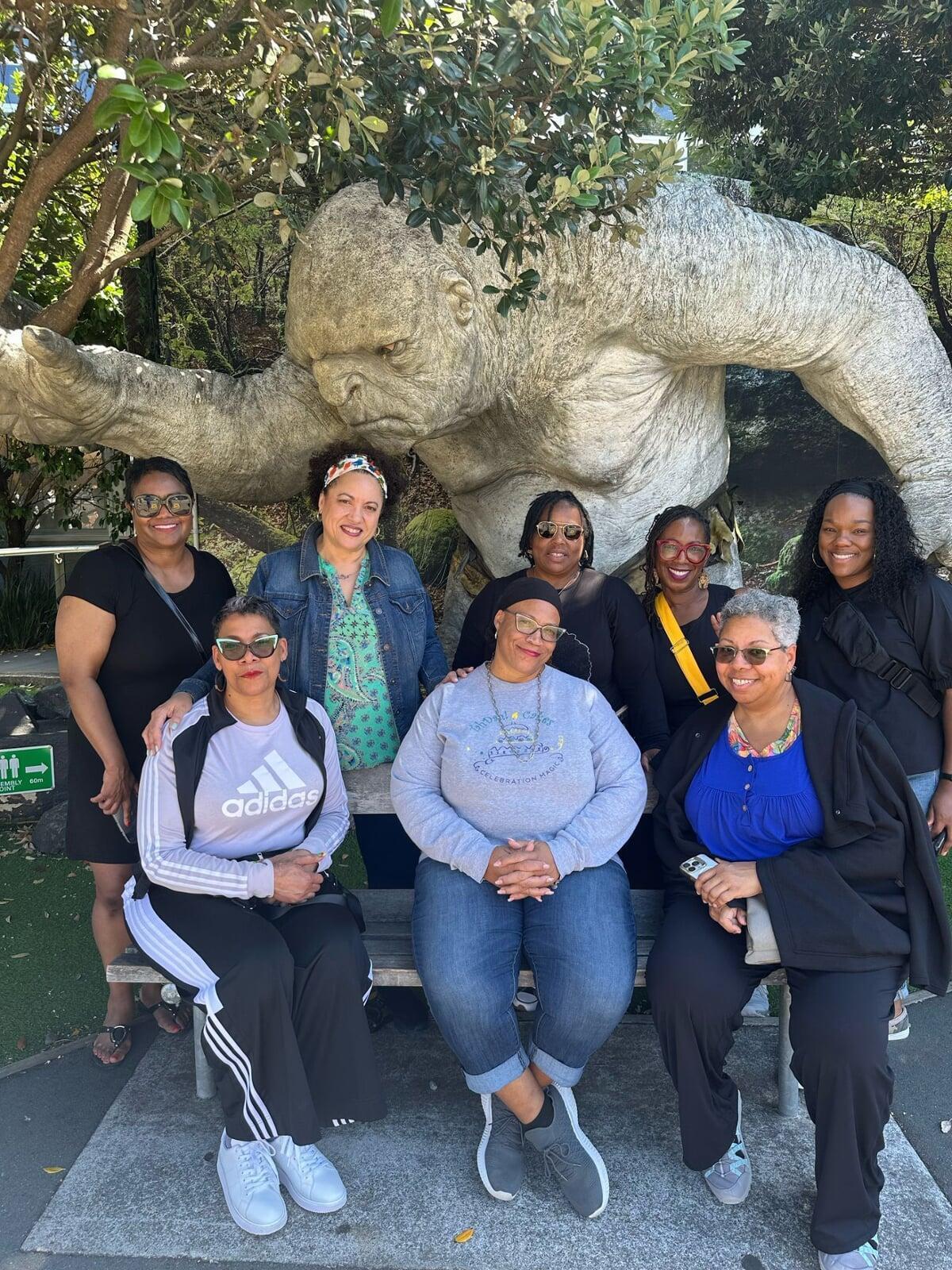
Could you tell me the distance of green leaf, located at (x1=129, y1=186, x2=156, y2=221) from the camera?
2.28 m

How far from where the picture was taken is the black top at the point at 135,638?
3.11 meters

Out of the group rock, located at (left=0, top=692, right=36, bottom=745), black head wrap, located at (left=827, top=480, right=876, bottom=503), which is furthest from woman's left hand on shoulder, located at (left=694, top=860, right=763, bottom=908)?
rock, located at (left=0, top=692, right=36, bottom=745)

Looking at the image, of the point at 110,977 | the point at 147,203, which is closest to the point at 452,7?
the point at 147,203

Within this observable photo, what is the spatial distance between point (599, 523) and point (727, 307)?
0.98 metres

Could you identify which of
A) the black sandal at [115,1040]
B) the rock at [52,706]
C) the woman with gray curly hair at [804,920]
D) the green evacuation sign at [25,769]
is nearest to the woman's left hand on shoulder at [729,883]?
the woman with gray curly hair at [804,920]

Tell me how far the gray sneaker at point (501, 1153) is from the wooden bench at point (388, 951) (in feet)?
1.07

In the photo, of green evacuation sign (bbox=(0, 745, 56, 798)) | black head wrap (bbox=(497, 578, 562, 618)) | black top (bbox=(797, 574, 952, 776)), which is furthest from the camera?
green evacuation sign (bbox=(0, 745, 56, 798))

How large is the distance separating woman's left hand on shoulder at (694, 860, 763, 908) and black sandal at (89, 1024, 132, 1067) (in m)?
1.94

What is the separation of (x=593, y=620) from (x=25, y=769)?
2927 millimetres

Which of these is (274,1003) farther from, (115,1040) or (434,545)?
(434,545)

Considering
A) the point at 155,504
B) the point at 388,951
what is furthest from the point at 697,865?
the point at 155,504

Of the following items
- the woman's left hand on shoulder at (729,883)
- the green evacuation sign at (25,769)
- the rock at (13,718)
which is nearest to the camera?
the woman's left hand on shoulder at (729,883)

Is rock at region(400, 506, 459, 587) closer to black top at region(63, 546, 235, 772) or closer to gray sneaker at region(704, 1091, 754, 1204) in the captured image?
black top at region(63, 546, 235, 772)

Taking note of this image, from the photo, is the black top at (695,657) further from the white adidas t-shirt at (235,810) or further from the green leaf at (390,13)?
the green leaf at (390,13)
